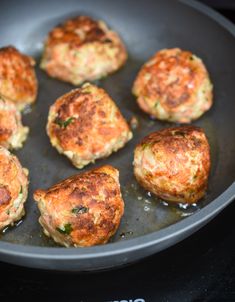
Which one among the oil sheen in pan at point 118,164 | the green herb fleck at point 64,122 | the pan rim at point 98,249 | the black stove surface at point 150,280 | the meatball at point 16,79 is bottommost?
the black stove surface at point 150,280

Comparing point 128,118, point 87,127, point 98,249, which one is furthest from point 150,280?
point 128,118

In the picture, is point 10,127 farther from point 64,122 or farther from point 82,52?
point 82,52

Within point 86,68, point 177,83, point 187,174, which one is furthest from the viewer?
point 86,68

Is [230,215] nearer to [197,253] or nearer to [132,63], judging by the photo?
[197,253]

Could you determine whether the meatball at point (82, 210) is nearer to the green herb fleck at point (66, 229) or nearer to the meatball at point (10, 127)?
the green herb fleck at point (66, 229)

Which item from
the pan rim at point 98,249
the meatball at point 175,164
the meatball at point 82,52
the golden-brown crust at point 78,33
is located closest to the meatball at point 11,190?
the pan rim at point 98,249

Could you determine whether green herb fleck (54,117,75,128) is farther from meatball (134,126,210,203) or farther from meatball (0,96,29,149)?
meatball (134,126,210,203)

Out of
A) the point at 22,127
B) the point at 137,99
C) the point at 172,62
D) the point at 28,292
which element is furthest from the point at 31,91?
the point at 28,292
